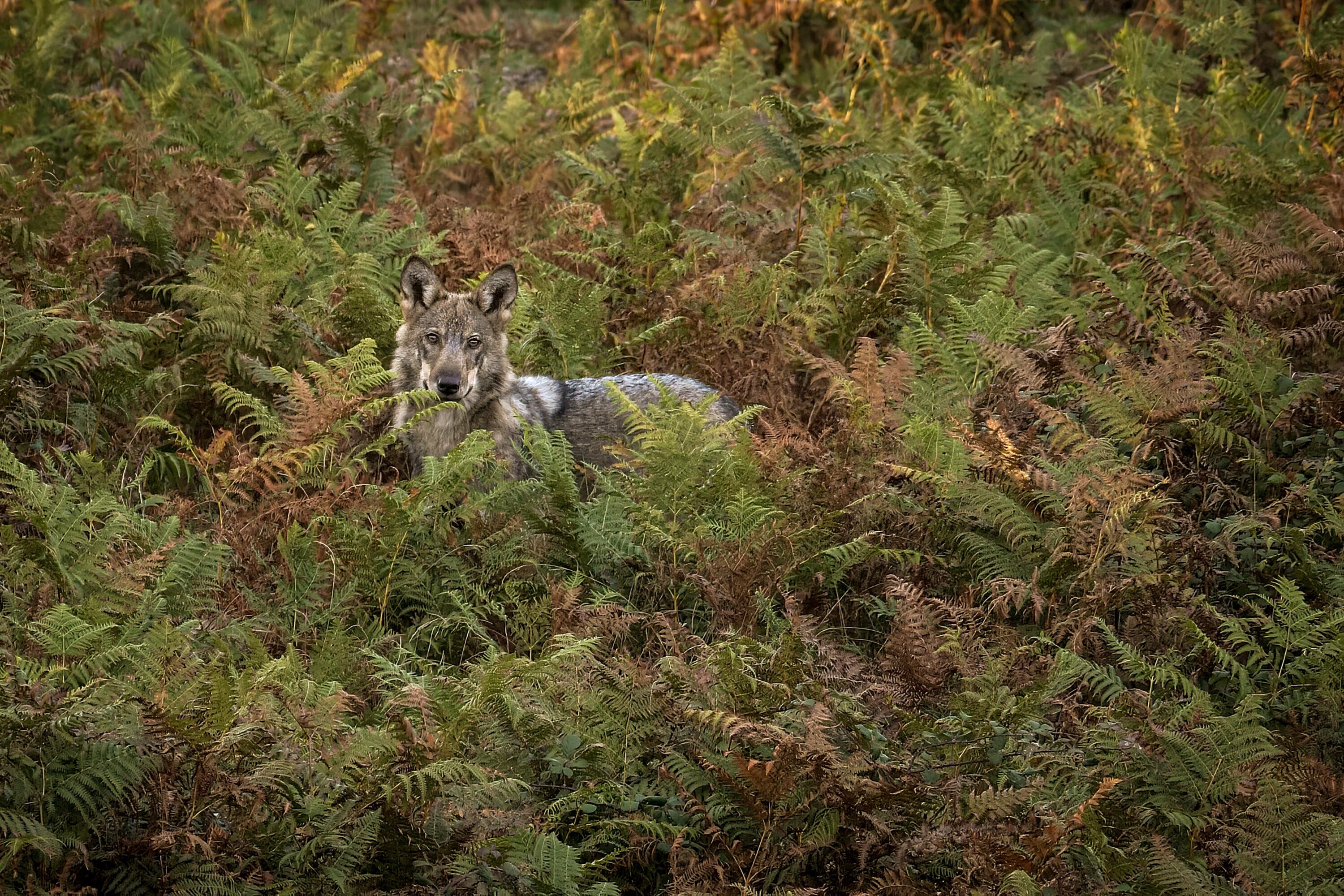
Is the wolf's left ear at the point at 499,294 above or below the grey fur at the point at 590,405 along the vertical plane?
above

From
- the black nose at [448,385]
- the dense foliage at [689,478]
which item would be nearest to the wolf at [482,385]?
the black nose at [448,385]

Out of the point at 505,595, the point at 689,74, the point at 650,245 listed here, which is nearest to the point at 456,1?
the point at 689,74

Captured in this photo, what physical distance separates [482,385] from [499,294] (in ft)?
2.12

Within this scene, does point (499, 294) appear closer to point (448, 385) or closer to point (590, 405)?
point (448, 385)

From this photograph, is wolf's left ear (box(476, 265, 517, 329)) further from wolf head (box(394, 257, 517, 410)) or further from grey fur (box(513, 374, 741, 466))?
grey fur (box(513, 374, 741, 466))

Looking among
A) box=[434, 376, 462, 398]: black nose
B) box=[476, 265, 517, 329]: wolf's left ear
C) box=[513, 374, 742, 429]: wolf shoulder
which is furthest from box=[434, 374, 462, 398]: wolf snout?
box=[476, 265, 517, 329]: wolf's left ear

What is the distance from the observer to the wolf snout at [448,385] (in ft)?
25.8

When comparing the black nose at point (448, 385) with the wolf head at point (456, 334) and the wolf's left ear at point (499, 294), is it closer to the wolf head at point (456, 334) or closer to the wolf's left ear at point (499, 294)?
the wolf head at point (456, 334)

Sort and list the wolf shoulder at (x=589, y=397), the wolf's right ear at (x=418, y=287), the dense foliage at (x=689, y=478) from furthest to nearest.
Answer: the wolf shoulder at (x=589, y=397), the wolf's right ear at (x=418, y=287), the dense foliage at (x=689, y=478)

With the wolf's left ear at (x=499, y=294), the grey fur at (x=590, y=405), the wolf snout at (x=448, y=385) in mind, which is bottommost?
the grey fur at (x=590, y=405)

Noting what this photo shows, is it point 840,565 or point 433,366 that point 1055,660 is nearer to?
point 840,565

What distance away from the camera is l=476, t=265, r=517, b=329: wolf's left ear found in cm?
823

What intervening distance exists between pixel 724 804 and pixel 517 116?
8004mm

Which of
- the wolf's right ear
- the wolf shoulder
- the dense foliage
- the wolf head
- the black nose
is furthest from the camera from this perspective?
the wolf shoulder
